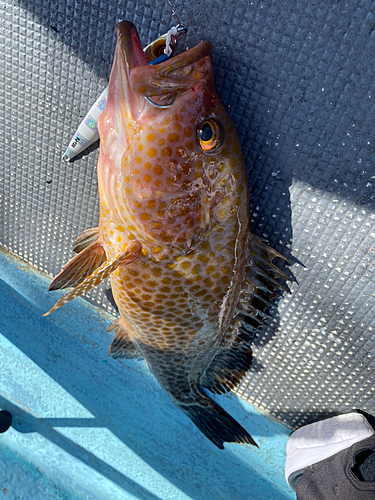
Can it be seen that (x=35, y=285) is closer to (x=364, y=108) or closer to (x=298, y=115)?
(x=298, y=115)

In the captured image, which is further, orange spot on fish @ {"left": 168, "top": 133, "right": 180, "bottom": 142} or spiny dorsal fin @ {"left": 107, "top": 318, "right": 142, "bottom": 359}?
spiny dorsal fin @ {"left": 107, "top": 318, "right": 142, "bottom": 359}

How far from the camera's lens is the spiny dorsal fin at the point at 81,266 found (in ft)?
4.91

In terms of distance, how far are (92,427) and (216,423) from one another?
1.29 metres

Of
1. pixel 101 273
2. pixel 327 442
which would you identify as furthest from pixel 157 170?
pixel 327 442

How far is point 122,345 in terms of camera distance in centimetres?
182

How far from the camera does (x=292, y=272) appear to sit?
68.2 inches

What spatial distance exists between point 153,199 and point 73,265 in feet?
1.66

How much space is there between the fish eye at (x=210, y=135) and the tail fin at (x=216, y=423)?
1.34 m

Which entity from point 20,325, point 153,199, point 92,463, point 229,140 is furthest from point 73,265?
point 92,463

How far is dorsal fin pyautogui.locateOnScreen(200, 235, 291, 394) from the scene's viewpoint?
59.2 inches

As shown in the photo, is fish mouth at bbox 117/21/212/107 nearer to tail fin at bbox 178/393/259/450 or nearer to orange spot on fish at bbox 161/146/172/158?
orange spot on fish at bbox 161/146/172/158

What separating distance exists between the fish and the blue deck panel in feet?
3.06

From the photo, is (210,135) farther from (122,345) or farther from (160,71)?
(122,345)

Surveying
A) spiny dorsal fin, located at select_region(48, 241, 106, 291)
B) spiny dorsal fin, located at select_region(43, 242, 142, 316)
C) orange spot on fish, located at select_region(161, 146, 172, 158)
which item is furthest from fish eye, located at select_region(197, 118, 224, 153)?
spiny dorsal fin, located at select_region(48, 241, 106, 291)
